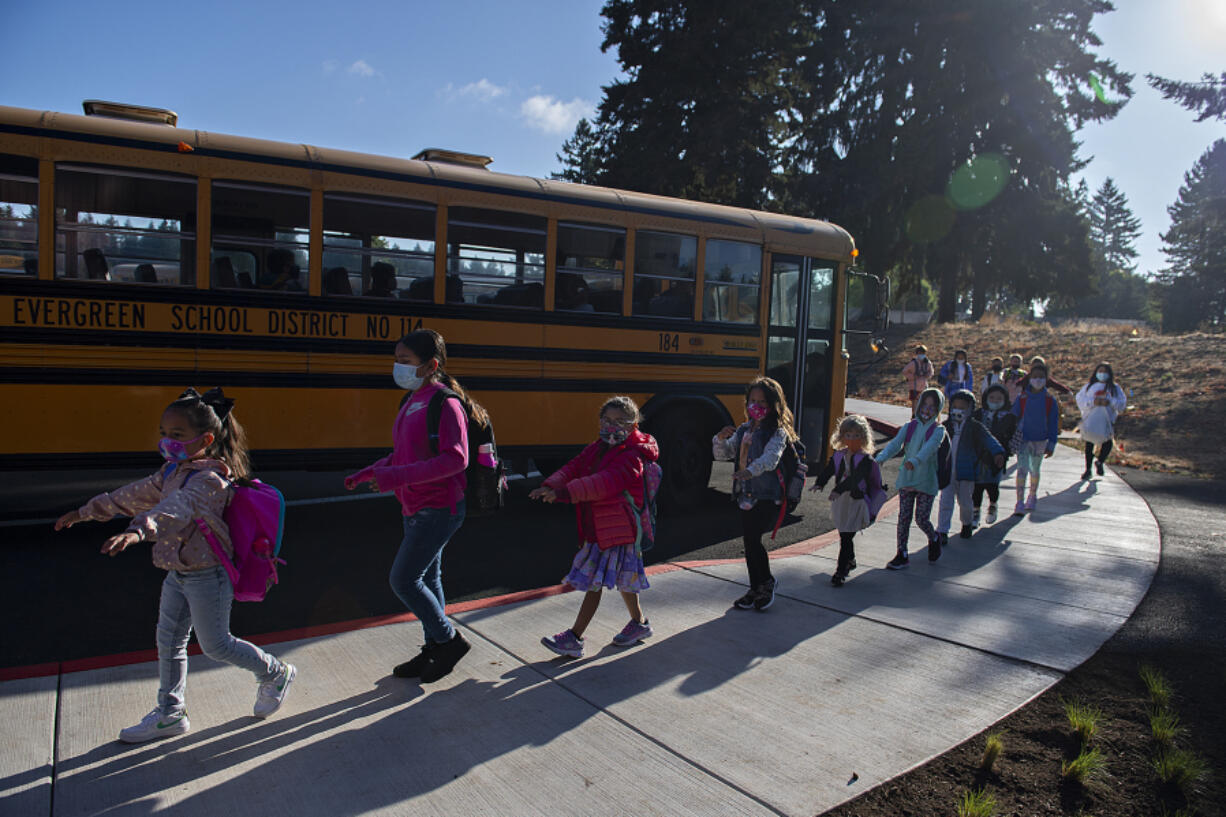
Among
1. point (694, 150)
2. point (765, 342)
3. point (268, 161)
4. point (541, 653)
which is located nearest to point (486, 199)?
point (268, 161)

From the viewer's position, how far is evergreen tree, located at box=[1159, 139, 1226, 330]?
94.5 ft

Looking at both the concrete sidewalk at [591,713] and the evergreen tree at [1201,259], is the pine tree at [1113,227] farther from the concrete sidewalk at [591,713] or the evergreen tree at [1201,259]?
the concrete sidewalk at [591,713]

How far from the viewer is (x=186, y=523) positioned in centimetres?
306

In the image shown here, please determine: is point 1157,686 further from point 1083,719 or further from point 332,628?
point 332,628

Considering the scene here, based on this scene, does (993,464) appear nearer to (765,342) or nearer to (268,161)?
(765,342)

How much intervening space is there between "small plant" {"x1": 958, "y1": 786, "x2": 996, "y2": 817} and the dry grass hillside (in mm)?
11873

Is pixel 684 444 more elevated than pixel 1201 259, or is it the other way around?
pixel 1201 259

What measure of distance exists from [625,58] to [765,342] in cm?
2396

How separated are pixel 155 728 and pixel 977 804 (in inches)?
118

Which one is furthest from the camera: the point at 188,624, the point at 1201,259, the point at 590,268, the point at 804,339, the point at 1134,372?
the point at 1201,259

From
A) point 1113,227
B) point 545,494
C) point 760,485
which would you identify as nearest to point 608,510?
point 545,494

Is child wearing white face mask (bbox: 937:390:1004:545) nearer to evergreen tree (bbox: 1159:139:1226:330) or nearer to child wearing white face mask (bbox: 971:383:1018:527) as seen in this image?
child wearing white face mask (bbox: 971:383:1018:527)

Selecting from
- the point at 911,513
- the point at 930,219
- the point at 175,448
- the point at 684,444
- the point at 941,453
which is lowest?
the point at 911,513

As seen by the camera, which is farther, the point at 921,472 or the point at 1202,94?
the point at 1202,94
